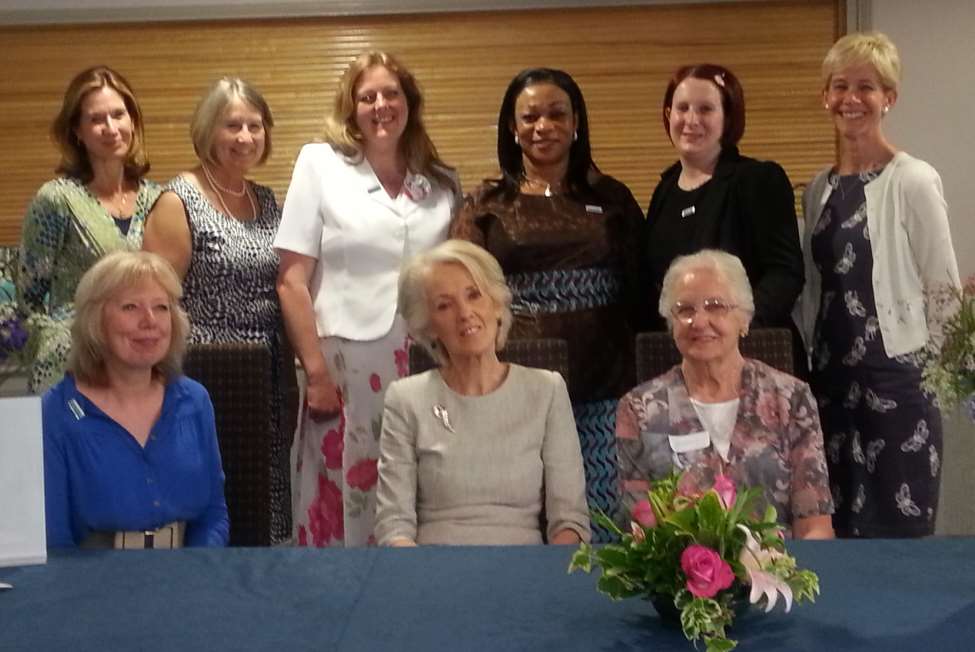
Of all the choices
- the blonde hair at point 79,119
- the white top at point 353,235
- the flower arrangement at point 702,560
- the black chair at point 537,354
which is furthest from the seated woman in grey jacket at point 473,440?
the blonde hair at point 79,119

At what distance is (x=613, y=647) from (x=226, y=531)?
114cm

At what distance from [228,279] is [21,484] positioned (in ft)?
4.46

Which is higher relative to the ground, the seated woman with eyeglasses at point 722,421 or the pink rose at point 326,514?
the seated woman with eyeglasses at point 722,421

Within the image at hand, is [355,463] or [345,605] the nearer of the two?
[345,605]

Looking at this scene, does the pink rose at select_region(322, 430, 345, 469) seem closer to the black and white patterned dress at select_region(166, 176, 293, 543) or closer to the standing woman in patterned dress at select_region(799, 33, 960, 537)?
the black and white patterned dress at select_region(166, 176, 293, 543)

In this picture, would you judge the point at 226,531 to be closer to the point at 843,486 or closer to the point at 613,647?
the point at 613,647

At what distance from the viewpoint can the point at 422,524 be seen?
246cm

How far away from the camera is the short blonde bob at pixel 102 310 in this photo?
Result: 2.35 m

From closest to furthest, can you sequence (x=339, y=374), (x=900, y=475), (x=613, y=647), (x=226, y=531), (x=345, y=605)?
(x=613, y=647), (x=345, y=605), (x=226, y=531), (x=900, y=475), (x=339, y=374)

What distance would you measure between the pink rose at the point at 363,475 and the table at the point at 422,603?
1.22 meters

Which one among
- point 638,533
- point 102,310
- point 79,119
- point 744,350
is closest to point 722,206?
point 744,350

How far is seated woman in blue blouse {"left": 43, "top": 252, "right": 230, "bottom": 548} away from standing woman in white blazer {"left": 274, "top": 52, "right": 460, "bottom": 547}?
29.8 inches

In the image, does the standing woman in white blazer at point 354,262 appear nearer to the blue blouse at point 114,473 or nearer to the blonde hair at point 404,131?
the blonde hair at point 404,131

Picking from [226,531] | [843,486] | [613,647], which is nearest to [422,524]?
[226,531]
